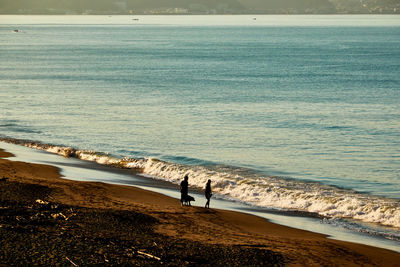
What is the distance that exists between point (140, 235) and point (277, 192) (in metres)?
11.5

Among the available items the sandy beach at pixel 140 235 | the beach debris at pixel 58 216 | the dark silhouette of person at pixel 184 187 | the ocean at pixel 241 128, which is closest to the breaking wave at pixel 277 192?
the ocean at pixel 241 128

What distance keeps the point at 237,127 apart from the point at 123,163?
13.0m

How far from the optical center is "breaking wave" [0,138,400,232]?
24.8m

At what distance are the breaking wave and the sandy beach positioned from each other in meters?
4.02

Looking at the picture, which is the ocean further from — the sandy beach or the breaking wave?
the sandy beach

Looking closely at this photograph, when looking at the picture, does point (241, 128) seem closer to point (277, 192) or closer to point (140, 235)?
point (277, 192)

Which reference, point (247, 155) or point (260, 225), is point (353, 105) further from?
point (260, 225)

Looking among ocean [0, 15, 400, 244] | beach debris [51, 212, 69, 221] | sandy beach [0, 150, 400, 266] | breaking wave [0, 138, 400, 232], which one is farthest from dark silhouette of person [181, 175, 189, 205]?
beach debris [51, 212, 69, 221]

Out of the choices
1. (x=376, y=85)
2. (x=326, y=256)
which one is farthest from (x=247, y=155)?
(x=376, y=85)

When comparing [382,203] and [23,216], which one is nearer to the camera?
[23,216]

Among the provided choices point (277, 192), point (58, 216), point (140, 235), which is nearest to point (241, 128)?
point (277, 192)

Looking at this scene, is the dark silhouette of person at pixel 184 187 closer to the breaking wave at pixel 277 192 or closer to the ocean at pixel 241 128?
the breaking wave at pixel 277 192

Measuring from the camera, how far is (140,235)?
1791cm

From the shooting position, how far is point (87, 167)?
34.3m
